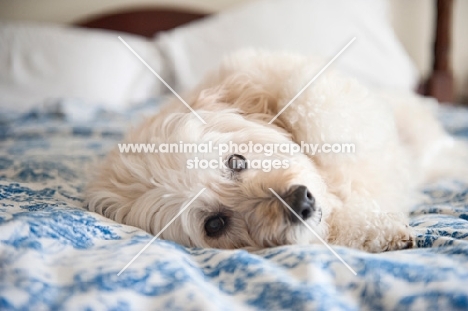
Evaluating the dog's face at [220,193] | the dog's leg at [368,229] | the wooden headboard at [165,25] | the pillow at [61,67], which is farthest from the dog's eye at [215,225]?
the wooden headboard at [165,25]

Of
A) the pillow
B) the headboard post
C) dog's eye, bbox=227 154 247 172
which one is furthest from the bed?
the headboard post

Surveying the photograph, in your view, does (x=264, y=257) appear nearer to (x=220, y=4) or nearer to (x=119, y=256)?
(x=119, y=256)

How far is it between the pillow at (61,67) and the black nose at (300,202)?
2.14 metres

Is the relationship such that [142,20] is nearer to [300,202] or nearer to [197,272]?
[300,202]

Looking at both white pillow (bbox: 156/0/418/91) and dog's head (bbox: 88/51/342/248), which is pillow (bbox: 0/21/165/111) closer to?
white pillow (bbox: 156/0/418/91)

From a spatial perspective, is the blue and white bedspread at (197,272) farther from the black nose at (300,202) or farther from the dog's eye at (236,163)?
the dog's eye at (236,163)

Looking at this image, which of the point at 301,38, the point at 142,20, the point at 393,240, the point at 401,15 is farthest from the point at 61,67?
the point at 401,15

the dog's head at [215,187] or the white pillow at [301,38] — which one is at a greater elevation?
the white pillow at [301,38]

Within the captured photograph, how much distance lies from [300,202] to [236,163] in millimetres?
255

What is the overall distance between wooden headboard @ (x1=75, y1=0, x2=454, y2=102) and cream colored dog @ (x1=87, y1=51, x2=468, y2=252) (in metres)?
2.04

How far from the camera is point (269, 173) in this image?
125 centimetres

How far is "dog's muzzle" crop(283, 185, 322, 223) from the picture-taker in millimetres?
1111

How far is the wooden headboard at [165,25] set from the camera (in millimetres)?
3438

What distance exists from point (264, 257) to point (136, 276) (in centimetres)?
30
